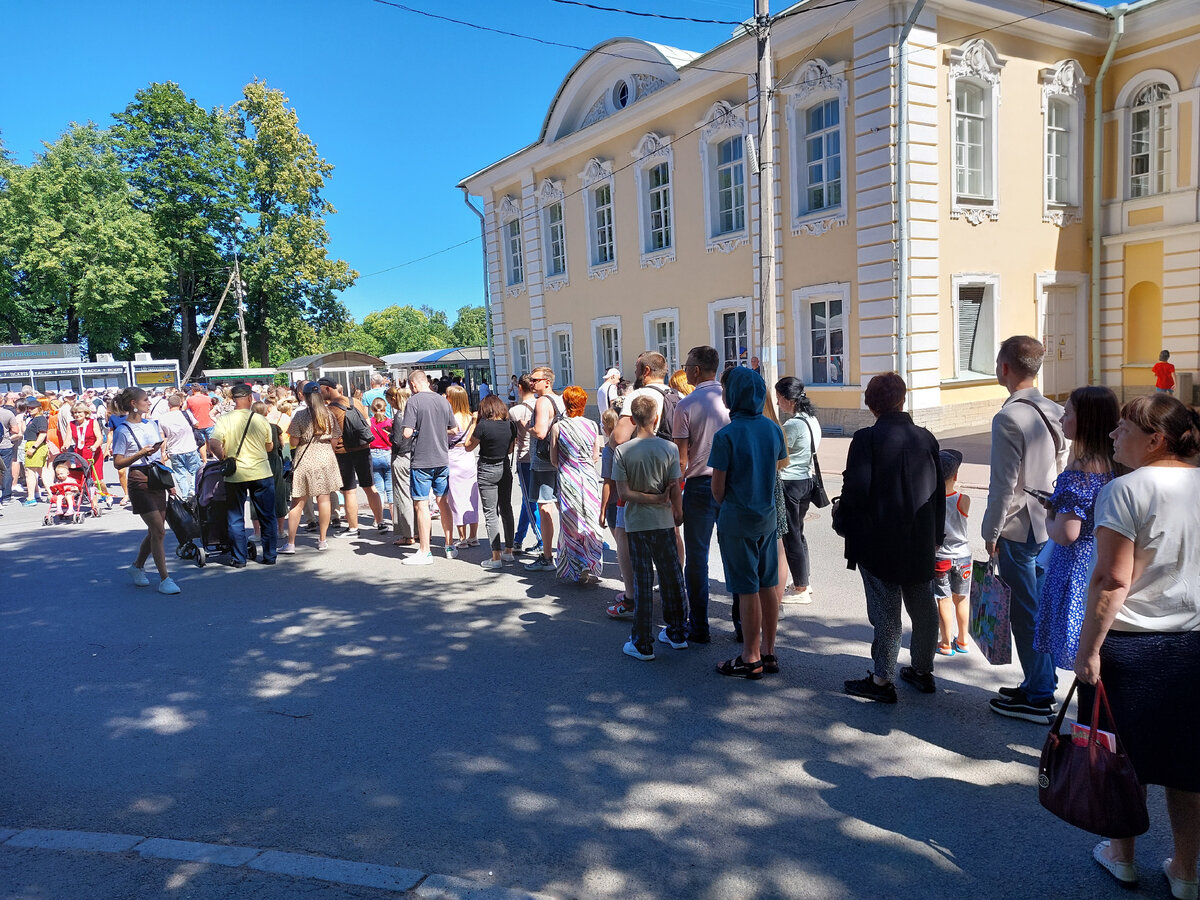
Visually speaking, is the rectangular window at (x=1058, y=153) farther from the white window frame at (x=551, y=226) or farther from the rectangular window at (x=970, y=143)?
the white window frame at (x=551, y=226)

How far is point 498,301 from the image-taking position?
28281 millimetres

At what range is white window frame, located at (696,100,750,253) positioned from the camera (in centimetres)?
1802

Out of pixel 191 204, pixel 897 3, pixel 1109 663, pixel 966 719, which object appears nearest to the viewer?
pixel 1109 663

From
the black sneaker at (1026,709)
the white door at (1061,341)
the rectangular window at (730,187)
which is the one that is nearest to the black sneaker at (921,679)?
the black sneaker at (1026,709)

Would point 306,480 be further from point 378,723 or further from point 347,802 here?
point 347,802

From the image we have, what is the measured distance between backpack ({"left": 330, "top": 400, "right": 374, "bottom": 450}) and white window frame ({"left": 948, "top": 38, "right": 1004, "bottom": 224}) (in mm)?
11941

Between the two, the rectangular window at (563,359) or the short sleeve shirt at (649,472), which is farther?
the rectangular window at (563,359)

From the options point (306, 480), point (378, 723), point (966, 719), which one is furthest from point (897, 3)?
point (378, 723)

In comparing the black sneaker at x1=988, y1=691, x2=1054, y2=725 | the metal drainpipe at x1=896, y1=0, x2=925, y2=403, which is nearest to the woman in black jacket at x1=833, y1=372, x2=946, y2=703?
the black sneaker at x1=988, y1=691, x2=1054, y2=725

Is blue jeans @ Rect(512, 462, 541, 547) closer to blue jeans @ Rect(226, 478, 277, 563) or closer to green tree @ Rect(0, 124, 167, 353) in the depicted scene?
blue jeans @ Rect(226, 478, 277, 563)

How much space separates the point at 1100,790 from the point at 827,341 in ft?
49.1

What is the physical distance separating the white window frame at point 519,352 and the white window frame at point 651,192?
6.69m

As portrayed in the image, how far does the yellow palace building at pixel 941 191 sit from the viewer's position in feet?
49.7

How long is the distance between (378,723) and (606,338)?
1951 centimetres
